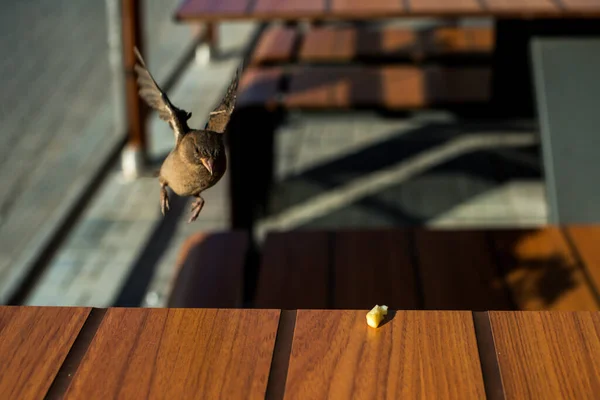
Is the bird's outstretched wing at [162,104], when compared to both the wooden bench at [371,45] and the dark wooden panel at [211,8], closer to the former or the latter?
the dark wooden panel at [211,8]

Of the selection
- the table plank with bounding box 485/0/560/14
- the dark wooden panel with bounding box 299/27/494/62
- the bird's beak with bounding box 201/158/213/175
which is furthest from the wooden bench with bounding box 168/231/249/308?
the dark wooden panel with bounding box 299/27/494/62

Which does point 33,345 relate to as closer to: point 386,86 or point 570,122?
point 570,122

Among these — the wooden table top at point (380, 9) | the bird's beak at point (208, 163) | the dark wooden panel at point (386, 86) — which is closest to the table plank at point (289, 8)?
the wooden table top at point (380, 9)

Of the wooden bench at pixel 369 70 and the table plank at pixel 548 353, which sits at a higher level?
the table plank at pixel 548 353

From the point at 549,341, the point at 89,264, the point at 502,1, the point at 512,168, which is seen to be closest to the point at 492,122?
the point at 512,168

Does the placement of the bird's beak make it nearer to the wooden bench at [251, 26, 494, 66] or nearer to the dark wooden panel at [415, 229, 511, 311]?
the dark wooden panel at [415, 229, 511, 311]

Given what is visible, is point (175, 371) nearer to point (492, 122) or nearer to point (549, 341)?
point (549, 341)

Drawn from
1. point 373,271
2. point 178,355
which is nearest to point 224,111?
point 178,355
